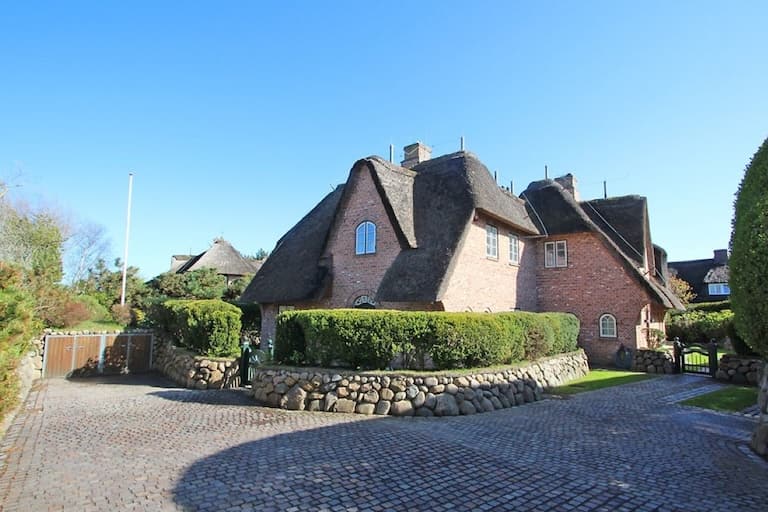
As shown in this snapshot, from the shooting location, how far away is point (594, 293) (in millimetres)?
20391

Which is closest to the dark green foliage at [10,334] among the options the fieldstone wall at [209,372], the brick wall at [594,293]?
the fieldstone wall at [209,372]

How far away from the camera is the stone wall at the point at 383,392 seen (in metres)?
10.2

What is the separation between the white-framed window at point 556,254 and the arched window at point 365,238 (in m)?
9.85

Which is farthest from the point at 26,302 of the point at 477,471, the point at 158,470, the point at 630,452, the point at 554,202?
the point at 554,202

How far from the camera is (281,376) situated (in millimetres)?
11164

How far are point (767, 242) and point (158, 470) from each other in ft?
33.4

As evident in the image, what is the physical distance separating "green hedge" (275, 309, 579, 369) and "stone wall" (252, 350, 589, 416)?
1.67ft

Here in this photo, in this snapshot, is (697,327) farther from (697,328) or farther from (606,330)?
(606,330)

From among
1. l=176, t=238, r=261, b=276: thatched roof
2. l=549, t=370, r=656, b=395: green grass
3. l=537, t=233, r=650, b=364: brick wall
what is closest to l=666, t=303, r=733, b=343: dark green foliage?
l=537, t=233, r=650, b=364: brick wall

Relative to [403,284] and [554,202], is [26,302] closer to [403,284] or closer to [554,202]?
[403,284]

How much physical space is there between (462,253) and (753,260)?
9.49 metres

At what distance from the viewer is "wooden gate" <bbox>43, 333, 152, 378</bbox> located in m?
18.1

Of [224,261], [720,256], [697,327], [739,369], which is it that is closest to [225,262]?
[224,261]

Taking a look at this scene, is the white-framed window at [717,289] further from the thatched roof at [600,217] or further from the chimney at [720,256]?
the thatched roof at [600,217]
